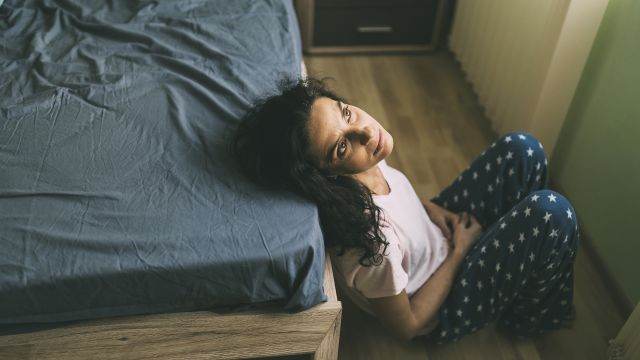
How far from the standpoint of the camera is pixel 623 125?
1542 millimetres

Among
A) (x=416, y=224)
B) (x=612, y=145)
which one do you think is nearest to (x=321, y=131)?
(x=416, y=224)

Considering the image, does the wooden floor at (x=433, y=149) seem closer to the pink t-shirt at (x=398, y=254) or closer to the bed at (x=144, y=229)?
the pink t-shirt at (x=398, y=254)

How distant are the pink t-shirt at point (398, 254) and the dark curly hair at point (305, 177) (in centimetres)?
3

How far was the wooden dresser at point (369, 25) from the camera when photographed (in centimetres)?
237

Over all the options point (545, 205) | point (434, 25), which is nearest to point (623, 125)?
point (545, 205)

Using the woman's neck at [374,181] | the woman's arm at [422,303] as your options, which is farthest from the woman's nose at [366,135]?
the woman's arm at [422,303]

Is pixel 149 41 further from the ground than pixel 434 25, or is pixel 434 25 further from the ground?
pixel 149 41

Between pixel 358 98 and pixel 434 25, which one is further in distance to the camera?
pixel 434 25

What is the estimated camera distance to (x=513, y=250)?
4.06 feet

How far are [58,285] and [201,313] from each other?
25 centimetres

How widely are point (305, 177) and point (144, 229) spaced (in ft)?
1.00

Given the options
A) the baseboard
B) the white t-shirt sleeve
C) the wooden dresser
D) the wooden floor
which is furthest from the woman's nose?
the wooden dresser

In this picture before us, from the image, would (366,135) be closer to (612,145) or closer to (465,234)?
(465,234)

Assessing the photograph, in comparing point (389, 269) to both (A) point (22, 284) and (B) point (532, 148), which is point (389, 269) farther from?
(A) point (22, 284)
